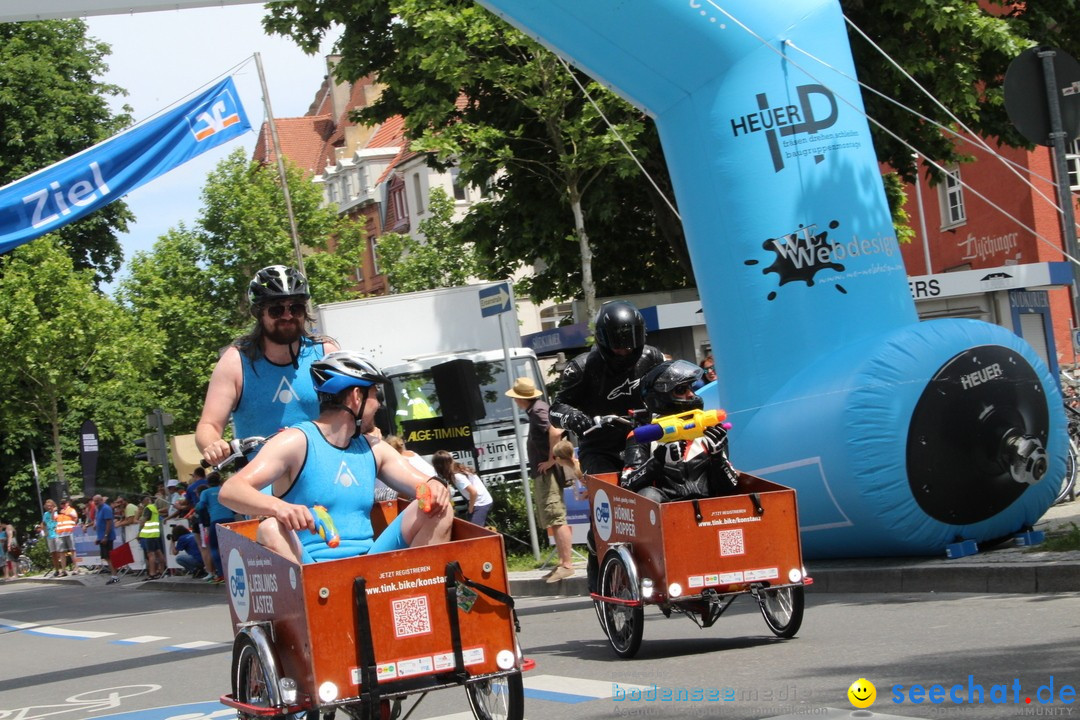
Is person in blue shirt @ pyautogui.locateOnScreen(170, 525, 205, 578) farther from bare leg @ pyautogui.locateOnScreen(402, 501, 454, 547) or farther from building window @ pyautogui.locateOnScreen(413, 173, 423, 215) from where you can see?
building window @ pyautogui.locateOnScreen(413, 173, 423, 215)

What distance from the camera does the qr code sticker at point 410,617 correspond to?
573 cm

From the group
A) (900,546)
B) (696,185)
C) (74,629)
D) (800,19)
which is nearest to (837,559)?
(900,546)

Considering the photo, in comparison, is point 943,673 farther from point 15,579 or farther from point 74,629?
point 15,579

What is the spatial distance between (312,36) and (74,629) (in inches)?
406

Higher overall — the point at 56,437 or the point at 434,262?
the point at 434,262

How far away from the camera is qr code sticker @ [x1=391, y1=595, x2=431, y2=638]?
5727 mm

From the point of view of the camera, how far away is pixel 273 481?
232 inches

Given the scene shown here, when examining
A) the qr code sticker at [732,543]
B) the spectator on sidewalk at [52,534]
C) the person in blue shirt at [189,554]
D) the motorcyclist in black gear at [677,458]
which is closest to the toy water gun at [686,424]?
the motorcyclist in black gear at [677,458]

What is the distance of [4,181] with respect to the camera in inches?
1716

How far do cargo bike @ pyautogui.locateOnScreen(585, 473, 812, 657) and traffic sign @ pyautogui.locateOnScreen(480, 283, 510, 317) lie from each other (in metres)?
6.97

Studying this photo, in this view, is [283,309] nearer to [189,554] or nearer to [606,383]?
[606,383]

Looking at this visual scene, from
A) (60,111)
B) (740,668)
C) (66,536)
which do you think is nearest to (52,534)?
(66,536)

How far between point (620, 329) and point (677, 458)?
99 centimetres

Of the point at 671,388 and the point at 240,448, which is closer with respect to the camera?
the point at 240,448
